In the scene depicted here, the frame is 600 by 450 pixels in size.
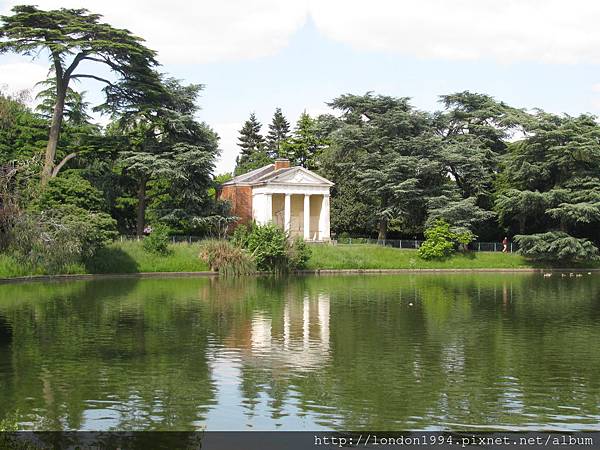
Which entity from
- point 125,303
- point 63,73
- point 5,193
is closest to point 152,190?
point 63,73

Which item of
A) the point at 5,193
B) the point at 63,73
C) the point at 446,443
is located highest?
the point at 63,73

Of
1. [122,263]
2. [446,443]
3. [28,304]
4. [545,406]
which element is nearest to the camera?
[446,443]

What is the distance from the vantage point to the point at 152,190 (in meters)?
60.1

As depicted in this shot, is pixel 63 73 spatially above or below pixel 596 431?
above

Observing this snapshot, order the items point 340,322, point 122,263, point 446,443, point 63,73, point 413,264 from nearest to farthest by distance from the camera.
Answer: point 446,443 < point 340,322 < point 122,263 < point 63,73 < point 413,264

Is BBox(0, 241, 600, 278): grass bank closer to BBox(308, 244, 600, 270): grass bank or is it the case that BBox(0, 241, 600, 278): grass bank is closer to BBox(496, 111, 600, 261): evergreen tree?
BBox(308, 244, 600, 270): grass bank

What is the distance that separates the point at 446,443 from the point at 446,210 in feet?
162

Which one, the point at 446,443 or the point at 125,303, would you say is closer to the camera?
the point at 446,443

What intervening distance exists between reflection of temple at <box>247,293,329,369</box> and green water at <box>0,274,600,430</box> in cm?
5

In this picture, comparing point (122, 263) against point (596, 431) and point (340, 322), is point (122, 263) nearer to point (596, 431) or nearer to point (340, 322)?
point (340, 322)

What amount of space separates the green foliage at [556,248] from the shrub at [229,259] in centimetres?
2260

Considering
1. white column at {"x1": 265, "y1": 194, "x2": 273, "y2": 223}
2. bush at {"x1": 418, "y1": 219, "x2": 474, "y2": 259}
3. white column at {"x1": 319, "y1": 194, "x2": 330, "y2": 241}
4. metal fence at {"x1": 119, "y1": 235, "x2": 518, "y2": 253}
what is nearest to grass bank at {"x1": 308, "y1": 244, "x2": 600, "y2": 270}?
bush at {"x1": 418, "y1": 219, "x2": 474, "y2": 259}

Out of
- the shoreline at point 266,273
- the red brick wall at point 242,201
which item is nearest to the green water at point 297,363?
the shoreline at point 266,273

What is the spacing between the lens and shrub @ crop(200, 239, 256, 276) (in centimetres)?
4838
